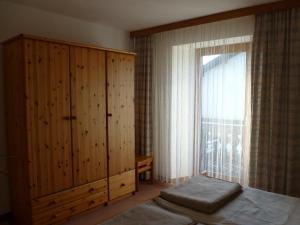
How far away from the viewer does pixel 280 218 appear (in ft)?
6.08

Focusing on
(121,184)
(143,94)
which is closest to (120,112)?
(143,94)

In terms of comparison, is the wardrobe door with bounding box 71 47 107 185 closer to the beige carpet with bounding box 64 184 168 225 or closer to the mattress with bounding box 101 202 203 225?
the beige carpet with bounding box 64 184 168 225

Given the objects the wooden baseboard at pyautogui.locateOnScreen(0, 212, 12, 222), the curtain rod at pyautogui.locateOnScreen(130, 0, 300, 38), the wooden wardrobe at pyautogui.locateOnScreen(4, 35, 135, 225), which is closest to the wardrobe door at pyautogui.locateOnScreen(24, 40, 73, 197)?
the wooden wardrobe at pyautogui.locateOnScreen(4, 35, 135, 225)

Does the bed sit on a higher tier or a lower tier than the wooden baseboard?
higher

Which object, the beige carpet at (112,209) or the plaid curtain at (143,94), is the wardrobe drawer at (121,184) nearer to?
the beige carpet at (112,209)

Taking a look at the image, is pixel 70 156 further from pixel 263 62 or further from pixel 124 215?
pixel 263 62

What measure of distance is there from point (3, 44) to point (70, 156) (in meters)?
1.46

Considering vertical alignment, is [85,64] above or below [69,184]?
above

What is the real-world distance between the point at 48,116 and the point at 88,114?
0.50 m

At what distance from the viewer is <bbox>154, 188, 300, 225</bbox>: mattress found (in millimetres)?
1825

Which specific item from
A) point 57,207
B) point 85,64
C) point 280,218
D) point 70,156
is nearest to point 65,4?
point 85,64

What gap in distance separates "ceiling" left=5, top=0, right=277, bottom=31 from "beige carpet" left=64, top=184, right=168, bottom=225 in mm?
2518

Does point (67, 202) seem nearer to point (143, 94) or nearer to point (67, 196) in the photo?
point (67, 196)

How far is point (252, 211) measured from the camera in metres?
1.96
